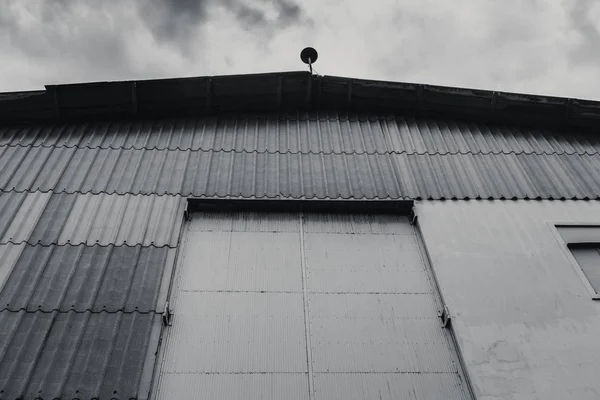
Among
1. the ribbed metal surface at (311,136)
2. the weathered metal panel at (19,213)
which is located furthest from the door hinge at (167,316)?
the ribbed metal surface at (311,136)

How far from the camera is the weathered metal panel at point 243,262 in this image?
25.2 ft

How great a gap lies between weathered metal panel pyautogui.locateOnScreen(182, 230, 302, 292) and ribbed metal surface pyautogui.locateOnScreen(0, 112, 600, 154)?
2530 millimetres

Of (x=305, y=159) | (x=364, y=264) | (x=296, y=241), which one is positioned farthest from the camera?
(x=305, y=159)

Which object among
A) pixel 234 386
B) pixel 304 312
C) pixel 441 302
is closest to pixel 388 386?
pixel 304 312

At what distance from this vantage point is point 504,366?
6738mm

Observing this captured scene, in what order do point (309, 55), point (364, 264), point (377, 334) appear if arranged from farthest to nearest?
point (309, 55) → point (364, 264) → point (377, 334)

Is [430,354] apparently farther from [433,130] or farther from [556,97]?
[556,97]

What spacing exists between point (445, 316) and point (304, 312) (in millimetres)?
2265

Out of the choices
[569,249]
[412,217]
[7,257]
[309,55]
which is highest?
[309,55]

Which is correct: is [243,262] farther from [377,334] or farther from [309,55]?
[309,55]

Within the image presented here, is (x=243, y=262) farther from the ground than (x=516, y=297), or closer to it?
farther from the ground

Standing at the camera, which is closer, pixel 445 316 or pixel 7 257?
pixel 445 316

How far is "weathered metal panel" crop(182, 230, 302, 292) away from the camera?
7680mm

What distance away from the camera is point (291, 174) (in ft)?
31.6
